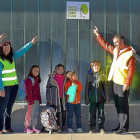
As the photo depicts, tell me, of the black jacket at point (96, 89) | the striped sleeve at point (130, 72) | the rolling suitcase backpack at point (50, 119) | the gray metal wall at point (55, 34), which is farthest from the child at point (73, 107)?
the striped sleeve at point (130, 72)

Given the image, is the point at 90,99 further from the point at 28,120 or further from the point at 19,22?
the point at 19,22

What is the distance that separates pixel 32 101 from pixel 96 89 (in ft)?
4.77

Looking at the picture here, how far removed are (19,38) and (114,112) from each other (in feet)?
Result: 9.86

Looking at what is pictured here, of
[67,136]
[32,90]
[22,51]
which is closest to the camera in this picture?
[67,136]

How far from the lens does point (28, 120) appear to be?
578cm

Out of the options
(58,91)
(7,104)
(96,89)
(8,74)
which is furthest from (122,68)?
(7,104)

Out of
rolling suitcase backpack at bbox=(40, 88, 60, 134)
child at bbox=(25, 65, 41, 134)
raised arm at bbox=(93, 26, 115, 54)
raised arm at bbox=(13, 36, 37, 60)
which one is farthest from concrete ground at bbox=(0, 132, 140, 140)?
raised arm at bbox=(93, 26, 115, 54)

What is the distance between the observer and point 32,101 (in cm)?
574

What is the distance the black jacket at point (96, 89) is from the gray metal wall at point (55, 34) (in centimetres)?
72

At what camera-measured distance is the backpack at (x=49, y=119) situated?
5.62 m

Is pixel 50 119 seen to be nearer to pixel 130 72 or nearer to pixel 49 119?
pixel 49 119

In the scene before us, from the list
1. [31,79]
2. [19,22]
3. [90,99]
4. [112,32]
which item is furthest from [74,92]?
[19,22]

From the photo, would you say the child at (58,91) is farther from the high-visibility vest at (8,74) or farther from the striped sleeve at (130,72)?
the striped sleeve at (130,72)

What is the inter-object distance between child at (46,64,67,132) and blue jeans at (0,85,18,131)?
2.53ft
